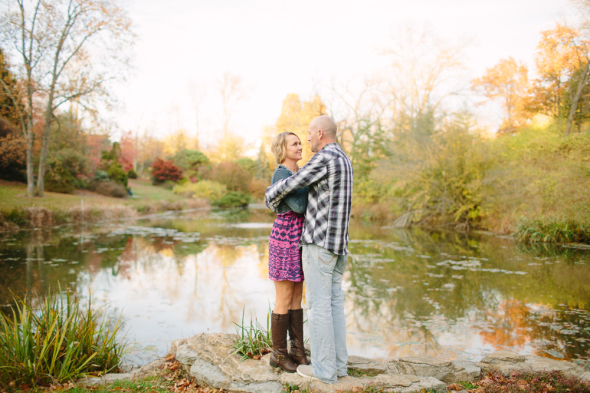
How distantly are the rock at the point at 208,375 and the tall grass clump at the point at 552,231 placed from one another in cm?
1123

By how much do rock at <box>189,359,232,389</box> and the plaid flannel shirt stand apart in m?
1.28

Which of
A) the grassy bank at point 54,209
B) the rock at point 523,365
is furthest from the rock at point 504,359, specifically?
the grassy bank at point 54,209

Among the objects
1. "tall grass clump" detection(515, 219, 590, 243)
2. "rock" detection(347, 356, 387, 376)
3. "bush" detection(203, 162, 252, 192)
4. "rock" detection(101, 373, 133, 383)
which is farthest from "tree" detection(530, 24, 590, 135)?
"bush" detection(203, 162, 252, 192)

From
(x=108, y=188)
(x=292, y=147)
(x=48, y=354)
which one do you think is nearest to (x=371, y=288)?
(x=292, y=147)

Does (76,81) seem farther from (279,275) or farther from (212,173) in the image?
(279,275)

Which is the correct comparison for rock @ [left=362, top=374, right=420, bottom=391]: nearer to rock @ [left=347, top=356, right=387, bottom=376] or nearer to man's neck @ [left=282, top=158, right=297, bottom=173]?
rock @ [left=347, top=356, right=387, bottom=376]

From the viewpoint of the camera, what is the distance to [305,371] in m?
2.87

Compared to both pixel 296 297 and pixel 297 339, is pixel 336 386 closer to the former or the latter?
pixel 297 339

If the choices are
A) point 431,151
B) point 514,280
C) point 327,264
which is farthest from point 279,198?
point 431,151

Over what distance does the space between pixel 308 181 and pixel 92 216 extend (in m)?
17.0

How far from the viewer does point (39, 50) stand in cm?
1677

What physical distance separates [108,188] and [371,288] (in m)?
20.4

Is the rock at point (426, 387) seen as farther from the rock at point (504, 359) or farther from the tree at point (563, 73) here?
the tree at point (563, 73)

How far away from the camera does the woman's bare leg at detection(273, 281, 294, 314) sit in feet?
9.84
